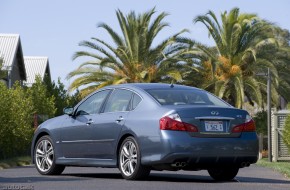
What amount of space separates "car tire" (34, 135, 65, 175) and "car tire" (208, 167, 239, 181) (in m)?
2.63

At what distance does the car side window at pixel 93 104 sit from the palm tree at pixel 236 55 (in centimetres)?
2656

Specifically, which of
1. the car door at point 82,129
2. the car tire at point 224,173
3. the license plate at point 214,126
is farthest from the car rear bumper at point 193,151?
the car door at point 82,129

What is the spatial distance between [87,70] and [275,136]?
13680 millimetres

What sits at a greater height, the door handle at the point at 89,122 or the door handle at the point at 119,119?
the door handle at the point at 119,119

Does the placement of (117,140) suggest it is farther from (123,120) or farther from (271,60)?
(271,60)

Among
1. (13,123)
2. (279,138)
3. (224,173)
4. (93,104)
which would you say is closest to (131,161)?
(224,173)

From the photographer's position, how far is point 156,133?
1193 cm

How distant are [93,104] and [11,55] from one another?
Result: 119 ft

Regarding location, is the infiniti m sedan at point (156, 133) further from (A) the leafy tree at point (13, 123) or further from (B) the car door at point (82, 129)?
(A) the leafy tree at point (13, 123)

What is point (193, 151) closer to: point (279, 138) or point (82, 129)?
point (82, 129)

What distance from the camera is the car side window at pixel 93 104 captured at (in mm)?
13617

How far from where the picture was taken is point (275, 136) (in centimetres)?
3125

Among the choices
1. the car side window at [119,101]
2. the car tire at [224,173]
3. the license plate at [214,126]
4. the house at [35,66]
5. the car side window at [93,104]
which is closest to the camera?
the license plate at [214,126]

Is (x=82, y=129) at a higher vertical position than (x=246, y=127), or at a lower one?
lower
